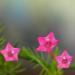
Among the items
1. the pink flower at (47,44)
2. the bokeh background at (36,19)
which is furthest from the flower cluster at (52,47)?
the bokeh background at (36,19)

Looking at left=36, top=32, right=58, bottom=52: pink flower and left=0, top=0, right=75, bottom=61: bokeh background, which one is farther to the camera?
left=0, top=0, right=75, bottom=61: bokeh background

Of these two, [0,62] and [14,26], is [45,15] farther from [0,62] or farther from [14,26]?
[0,62]

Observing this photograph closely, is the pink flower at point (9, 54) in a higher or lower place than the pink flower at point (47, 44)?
lower

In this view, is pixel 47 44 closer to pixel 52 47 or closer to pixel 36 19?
pixel 52 47

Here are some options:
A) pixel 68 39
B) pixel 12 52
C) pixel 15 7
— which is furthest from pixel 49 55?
pixel 15 7

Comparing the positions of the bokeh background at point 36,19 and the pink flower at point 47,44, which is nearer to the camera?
the pink flower at point 47,44

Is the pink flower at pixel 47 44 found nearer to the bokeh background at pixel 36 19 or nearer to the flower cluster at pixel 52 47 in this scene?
the flower cluster at pixel 52 47

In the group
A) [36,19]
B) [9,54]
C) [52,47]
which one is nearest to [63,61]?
[52,47]

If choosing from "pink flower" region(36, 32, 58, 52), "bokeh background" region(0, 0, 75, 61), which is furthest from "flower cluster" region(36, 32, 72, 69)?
"bokeh background" region(0, 0, 75, 61)

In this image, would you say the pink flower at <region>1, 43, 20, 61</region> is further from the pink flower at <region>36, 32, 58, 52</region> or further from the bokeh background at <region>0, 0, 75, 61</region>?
the bokeh background at <region>0, 0, 75, 61</region>
